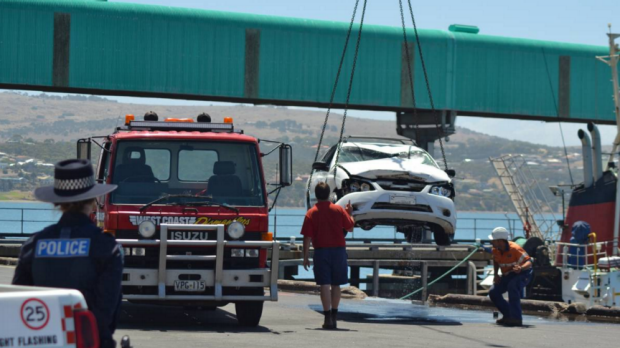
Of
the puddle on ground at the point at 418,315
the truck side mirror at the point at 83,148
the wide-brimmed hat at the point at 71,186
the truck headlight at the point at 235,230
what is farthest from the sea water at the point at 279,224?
the puddle on ground at the point at 418,315

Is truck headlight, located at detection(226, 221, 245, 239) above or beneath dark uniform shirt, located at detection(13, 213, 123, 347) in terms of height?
beneath

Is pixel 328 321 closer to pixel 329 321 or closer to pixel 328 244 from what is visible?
pixel 329 321

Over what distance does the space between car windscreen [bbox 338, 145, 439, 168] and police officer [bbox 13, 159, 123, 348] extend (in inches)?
480

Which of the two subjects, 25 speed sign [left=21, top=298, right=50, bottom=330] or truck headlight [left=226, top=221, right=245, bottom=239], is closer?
25 speed sign [left=21, top=298, right=50, bottom=330]

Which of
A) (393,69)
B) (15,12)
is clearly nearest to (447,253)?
(393,69)

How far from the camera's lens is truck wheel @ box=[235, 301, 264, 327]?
43.2 ft

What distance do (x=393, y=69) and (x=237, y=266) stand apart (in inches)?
1082

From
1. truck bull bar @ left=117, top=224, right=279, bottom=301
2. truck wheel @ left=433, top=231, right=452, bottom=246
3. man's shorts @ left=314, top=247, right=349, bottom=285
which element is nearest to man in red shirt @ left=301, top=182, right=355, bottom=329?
man's shorts @ left=314, top=247, right=349, bottom=285

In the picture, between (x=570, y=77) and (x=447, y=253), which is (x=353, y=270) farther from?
(x=570, y=77)

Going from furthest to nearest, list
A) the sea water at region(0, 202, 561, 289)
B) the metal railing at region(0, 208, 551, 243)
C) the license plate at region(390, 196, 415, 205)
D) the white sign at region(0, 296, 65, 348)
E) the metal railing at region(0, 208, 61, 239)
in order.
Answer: the metal railing at region(0, 208, 551, 243) → the metal railing at region(0, 208, 61, 239) → the sea water at region(0, 202, 561, 289) → the license plate at region(390, 196, 415, 205) → the white sign at region(0, 296, 65, 348)

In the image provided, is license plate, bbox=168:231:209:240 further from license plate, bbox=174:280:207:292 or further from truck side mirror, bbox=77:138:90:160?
truck side mirror, bbox=77:138:90:160

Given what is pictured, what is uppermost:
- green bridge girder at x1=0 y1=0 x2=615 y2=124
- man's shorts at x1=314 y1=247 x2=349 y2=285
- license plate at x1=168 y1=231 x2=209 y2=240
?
green bridge girder at x1=0 y1=0 x2=615 y2=124

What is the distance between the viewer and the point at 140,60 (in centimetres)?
3650

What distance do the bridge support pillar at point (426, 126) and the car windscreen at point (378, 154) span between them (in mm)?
21053
